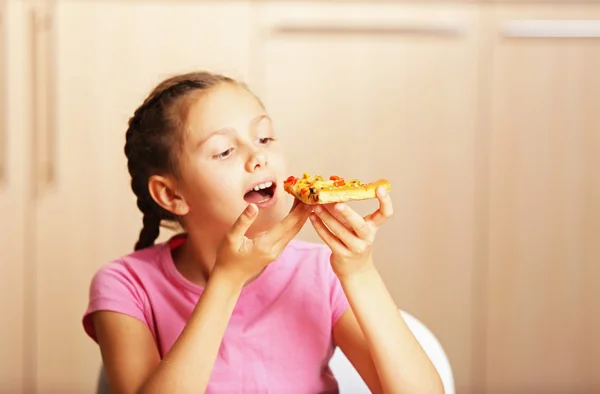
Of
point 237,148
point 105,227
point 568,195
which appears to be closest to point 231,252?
point 237,148

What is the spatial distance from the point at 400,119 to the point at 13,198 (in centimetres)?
117

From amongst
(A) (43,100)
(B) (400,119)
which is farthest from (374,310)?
(A) (43,100)

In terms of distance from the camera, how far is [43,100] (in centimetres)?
258

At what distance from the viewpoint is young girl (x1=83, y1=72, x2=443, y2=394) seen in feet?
3.89

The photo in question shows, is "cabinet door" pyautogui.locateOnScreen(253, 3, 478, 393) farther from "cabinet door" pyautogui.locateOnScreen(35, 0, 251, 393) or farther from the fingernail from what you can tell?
the fingernail

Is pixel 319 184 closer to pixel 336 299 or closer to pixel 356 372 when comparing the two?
pixel 336 299

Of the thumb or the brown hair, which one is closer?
the thumb

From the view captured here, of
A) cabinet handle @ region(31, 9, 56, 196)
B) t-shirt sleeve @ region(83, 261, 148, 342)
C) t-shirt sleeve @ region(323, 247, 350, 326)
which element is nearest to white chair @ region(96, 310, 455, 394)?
t-shirt sleeve @ region(323, 247, 350, 326)

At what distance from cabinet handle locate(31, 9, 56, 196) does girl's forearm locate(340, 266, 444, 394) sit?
1.62 meters

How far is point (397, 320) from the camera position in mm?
1230

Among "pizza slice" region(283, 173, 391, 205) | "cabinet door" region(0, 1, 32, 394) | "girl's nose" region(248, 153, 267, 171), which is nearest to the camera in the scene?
"pizza slice" region(283, 173, 391, 205)

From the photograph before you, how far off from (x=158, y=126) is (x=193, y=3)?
4.27 ft

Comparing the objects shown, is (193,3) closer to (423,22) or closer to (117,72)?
(117,72)

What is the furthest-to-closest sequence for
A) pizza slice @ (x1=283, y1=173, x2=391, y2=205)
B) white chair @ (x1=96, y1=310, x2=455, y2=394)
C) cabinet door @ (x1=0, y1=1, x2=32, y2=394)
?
cabinet door @ (x1=0, y1=1, x2=32, y2=394), white chair @ (x1=96, y1=310, x2=455, y2=394), pizza slice @ (x1=283, y1=173, x2=391, y2=205)
